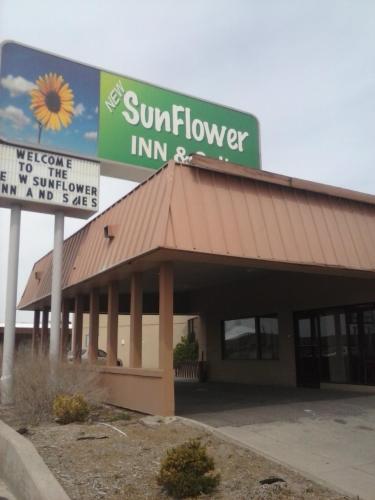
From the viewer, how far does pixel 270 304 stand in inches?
725

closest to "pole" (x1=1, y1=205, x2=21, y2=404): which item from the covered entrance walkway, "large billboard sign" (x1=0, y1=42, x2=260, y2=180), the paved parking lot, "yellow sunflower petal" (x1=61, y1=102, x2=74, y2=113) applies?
the covered entrance walkway

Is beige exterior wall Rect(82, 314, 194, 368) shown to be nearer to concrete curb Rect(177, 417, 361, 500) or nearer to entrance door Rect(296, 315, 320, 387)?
entrance door Rect(296, 315, 320, 387)

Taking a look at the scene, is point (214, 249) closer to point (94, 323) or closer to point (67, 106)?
point (94, 323)

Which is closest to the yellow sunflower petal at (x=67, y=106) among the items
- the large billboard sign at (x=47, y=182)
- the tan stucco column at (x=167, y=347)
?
the large billboard sign at (x=47, y=182)

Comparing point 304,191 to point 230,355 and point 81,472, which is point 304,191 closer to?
point 81,472

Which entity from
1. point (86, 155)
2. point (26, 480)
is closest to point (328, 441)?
point (26, 480)

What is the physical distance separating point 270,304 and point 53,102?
32.0 ft

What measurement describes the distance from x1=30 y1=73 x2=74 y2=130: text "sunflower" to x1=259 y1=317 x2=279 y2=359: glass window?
9.63 metres

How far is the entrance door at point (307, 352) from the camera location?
16263 millimetres

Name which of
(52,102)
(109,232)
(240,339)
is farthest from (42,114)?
(240,339)

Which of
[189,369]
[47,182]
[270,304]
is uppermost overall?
[47,182]

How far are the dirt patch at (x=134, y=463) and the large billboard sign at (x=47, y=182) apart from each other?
6.51 metres

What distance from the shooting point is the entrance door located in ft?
53.4

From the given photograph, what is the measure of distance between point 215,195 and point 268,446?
5.08 meters
